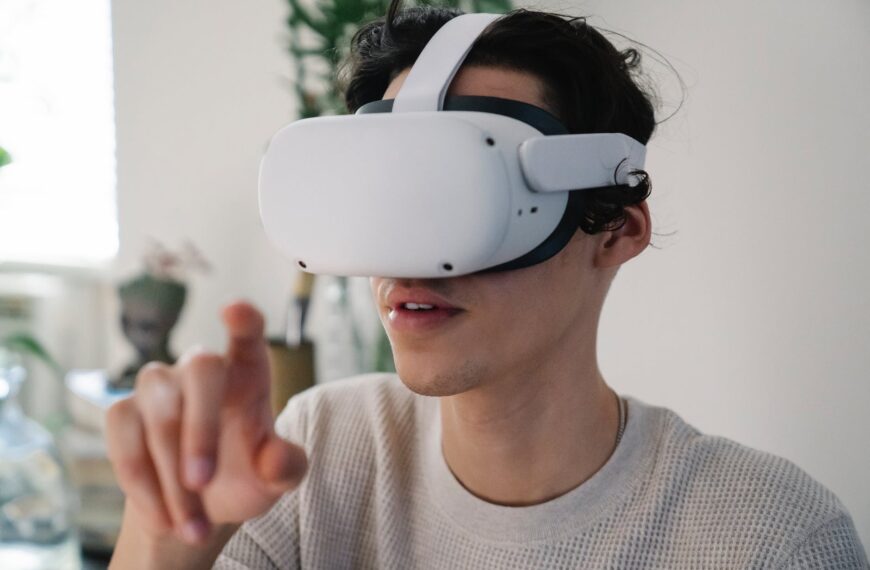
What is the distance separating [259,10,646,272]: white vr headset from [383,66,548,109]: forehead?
0.03 m

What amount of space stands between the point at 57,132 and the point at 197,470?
1774mm

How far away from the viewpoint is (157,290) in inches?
65.6

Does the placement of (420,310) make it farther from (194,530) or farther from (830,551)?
(830,551)

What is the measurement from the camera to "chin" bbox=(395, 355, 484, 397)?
783 millimetres

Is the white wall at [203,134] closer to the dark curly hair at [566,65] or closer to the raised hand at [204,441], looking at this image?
the dark curly hair at [566,65]

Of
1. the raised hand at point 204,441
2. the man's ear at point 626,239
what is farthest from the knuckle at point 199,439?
the man's ear at point 626,239

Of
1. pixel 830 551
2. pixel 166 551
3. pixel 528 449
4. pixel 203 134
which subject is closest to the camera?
pixel 166 551

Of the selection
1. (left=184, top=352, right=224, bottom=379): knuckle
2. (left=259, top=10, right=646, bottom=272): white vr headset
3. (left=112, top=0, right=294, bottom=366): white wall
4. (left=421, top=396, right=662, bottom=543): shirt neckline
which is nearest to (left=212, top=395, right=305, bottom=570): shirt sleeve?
(left=421, top=396, right=662, bottom=543): shirt neckline

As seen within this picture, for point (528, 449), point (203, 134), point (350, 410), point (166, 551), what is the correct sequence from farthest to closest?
point (203, 134), point (350, 410), point (528, 449), point (166, 551)

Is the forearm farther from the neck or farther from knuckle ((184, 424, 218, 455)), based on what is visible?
the neck

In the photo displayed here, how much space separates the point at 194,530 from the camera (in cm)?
53

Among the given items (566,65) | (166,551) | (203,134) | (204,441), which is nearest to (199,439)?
(204,441)

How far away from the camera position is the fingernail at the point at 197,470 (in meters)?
0.50

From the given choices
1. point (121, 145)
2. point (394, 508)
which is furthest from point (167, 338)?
point (394, 508)
